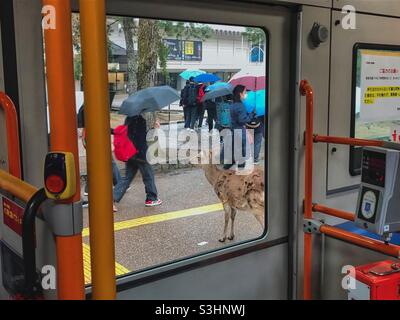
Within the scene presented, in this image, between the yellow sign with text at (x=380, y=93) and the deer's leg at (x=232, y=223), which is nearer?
the deer's leg at (x=232, y=223)

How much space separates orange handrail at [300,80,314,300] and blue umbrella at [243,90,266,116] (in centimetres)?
23

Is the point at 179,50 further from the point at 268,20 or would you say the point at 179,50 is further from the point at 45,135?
the point at 45,135

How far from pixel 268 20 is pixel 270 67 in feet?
0.83

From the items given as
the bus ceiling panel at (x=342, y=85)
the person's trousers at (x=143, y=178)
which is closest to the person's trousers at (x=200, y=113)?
the person's trousers at (x=143, y=178)

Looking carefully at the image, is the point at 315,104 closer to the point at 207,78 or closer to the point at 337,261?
the point at 207,78

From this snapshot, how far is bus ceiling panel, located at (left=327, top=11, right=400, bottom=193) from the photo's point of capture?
113 inches

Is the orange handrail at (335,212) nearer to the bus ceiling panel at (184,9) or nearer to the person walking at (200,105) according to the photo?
the person walking at (200,105)

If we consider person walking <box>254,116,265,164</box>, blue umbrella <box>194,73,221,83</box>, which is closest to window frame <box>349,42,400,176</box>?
person walking <box>254,116,265,164</box>

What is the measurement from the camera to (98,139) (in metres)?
0.96

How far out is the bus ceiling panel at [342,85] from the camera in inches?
113

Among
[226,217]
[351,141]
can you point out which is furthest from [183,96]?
[351,141]

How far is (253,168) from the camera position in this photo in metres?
2.73

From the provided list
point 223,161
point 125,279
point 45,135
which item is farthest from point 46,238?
point 223,161

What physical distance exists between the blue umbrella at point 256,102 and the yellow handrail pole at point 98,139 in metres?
1.71
